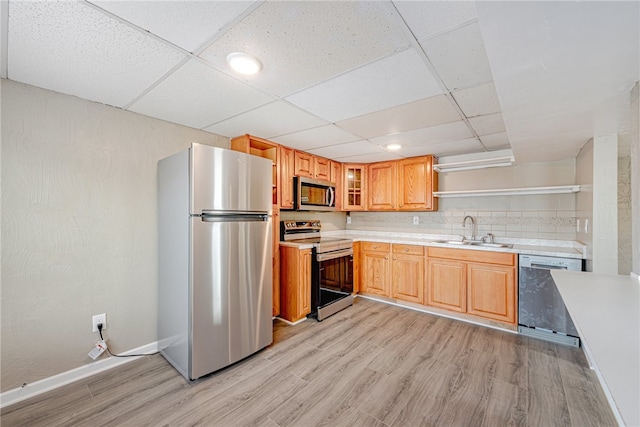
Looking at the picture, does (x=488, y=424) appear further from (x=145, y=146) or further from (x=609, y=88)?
(x=145, y=146)

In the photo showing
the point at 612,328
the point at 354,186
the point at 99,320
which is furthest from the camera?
the point at 354,186

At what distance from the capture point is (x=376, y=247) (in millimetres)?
3891

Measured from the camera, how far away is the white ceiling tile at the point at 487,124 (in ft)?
7.61

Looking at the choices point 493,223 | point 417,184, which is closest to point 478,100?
point 417,184

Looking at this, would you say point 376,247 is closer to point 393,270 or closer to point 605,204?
point 393,270

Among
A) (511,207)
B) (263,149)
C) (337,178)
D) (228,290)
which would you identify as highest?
(263,149)

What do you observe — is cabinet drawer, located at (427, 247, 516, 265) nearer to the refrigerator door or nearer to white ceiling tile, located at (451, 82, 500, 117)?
white ceiling tile, located at (451, 82, 500, 117)

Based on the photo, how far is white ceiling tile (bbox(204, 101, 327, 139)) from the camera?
2.23 metres

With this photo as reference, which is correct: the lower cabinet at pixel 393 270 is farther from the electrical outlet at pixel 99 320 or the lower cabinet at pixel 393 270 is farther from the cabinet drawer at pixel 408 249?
the electrical outlet at pixel 99 320

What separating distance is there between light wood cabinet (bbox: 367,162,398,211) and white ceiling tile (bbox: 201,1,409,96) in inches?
103

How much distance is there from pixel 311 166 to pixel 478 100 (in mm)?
2200

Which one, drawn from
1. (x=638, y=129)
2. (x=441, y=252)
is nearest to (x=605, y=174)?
(x=638, y=129)

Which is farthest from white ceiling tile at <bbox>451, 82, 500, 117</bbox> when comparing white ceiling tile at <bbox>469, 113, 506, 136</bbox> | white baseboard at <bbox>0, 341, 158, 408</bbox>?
white baseboard at <bbox>0, 341, 158, 408</bbox>

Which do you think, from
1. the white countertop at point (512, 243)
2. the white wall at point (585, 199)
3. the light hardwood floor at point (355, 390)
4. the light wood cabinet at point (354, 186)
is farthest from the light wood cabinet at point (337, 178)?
the white wall at point (585, 199)
